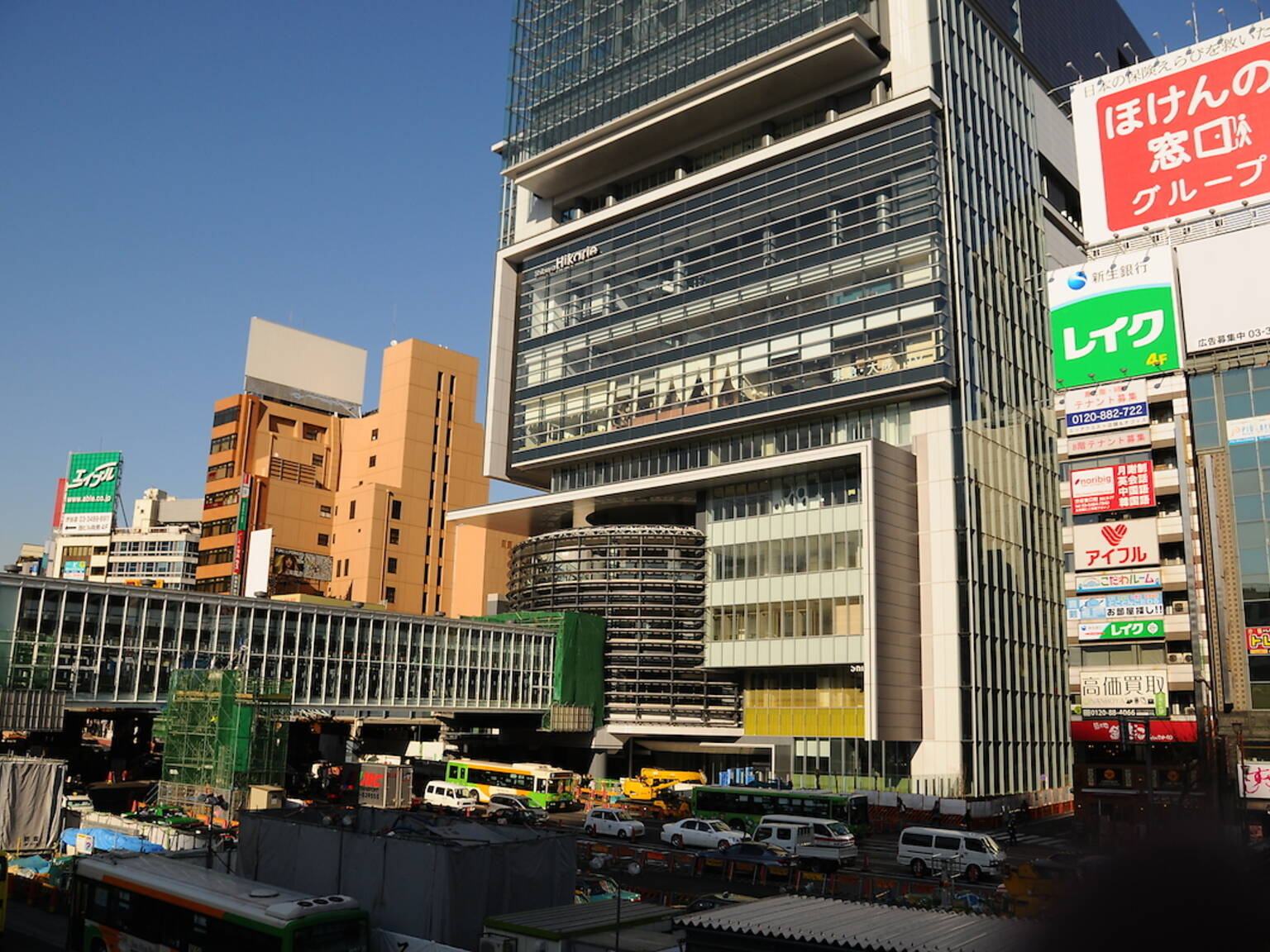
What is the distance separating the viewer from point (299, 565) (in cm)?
11756

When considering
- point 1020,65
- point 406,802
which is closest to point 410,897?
point 406,802

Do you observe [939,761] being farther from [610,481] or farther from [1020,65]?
[1020,65]

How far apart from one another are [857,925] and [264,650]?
60.8 metres

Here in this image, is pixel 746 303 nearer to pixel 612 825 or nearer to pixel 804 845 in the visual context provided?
pixel 612 825

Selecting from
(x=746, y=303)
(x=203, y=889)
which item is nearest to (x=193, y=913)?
(x=203, y=889)

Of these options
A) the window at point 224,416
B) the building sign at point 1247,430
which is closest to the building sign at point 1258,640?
the building sign at point 1247,430

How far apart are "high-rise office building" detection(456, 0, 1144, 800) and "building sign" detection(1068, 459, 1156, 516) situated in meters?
6.86

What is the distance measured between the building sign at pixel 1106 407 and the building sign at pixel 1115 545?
19.2 ft

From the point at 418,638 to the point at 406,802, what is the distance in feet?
66.8

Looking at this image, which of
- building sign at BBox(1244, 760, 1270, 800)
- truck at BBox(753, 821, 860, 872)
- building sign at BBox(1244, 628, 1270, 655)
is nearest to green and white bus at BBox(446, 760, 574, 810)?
truck at BBox(753, 821, 860, 872)

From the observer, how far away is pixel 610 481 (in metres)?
88.6

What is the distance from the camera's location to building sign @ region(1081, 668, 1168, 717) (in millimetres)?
66500

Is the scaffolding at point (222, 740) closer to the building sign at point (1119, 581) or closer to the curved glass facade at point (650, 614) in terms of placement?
the curved glass facade at point (650, 614)

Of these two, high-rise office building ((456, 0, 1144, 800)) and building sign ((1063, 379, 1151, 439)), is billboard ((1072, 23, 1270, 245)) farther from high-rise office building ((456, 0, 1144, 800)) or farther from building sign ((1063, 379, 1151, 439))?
building sign ((1063, 379, 1151, 439))
